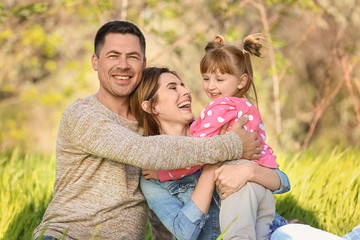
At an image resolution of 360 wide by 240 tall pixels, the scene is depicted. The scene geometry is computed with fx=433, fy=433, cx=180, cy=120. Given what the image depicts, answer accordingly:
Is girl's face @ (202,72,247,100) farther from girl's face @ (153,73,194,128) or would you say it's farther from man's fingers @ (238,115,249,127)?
man's fingers @ (238,115,249,127)

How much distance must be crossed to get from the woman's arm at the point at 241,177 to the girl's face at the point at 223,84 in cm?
51

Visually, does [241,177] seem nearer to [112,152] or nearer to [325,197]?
[112,152]

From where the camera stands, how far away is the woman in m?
2.24

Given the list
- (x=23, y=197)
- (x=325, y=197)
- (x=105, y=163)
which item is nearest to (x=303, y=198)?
(x=325, y=197)

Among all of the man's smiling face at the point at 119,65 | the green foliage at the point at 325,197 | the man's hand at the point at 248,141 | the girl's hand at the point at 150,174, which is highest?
the man's smiling face at the point at 119,65

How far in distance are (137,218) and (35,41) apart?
479 cm

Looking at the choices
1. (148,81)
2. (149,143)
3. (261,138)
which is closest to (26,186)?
(148,81)

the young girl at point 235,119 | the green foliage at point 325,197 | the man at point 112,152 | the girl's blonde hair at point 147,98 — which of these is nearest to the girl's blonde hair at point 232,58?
the young girl at point 235,119

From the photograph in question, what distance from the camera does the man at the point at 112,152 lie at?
2.17 meters

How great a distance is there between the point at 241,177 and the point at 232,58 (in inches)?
29.1

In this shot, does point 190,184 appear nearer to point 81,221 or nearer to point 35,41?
point 81,221

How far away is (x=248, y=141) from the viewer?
2244mm

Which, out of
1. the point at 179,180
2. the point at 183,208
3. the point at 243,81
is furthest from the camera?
the point at 243,81

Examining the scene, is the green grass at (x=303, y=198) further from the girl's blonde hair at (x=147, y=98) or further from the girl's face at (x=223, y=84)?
the girl's face at (x=223, y=84)
